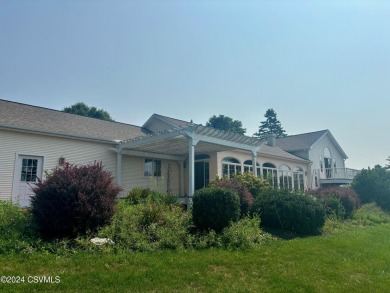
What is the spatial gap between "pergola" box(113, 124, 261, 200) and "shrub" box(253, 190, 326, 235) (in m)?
3.47

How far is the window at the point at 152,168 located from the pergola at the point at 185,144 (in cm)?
49

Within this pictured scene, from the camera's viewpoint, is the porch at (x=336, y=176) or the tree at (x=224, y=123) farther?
the tree at (x=224, y=123)

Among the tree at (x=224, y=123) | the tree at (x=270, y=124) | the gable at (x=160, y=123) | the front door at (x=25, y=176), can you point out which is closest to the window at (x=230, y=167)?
the gable at (x=160, y=123)

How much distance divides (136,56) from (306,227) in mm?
9178

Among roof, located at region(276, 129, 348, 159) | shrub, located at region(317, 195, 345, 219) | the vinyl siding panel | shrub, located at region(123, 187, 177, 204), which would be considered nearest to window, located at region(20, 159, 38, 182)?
the vinyl siding panel

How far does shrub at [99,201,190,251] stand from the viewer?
6.04 metres

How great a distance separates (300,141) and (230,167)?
47.9 ft

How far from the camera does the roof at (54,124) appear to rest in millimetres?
11651

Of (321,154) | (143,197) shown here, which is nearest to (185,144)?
(143,197)

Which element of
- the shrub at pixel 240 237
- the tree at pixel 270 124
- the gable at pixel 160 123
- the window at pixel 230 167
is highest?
the tree at pixel 270 124

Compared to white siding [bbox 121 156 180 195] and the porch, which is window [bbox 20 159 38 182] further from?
the porch

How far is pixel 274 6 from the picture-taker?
826 centimetres

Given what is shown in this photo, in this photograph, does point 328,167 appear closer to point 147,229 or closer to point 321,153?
point 321,153

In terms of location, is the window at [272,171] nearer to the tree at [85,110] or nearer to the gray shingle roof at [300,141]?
the gray shingle roof at [300,141]
